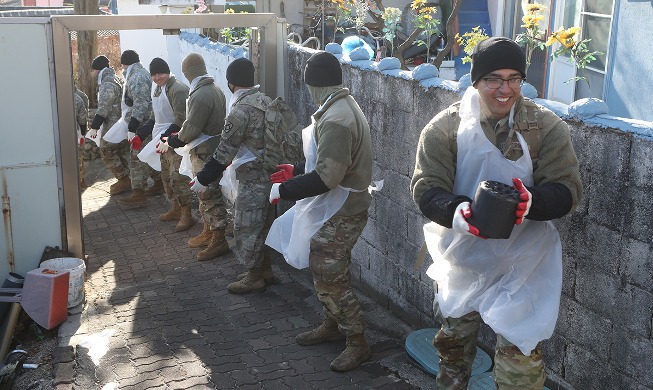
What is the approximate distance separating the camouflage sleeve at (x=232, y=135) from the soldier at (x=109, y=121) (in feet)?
13.0

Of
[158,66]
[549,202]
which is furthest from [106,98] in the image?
[549,202]

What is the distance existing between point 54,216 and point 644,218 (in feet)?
15.2

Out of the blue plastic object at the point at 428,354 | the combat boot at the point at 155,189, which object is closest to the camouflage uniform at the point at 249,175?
the blue plastic object at the point at 428,354

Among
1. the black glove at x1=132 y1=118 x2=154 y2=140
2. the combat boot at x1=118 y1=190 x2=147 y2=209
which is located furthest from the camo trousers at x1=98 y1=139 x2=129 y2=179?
the black glove at x1=132 y1=118 x2=154 y2=140

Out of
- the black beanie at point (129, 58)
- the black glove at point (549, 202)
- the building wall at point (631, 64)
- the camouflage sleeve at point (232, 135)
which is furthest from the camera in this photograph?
the black beanie at point (129, 58)

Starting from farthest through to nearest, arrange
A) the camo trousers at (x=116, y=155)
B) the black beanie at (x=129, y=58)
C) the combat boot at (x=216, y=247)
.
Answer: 1. the camo trousers at (x=116, y=155)
2. the black beanie at (x=129, y=58)
3. the combat boot at (x=216, y=247)

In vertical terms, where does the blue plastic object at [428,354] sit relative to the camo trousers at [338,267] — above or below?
below

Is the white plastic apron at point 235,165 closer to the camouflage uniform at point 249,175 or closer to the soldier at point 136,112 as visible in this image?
the camouflage uniform at point 249,175

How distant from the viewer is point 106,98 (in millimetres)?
9789

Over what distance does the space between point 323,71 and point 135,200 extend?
517 cm

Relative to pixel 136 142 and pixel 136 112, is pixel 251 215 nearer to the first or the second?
pixel 136 142

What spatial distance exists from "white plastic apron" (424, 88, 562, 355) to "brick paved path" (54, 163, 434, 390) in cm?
134

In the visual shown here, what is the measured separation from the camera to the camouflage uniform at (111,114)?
9.80 metres

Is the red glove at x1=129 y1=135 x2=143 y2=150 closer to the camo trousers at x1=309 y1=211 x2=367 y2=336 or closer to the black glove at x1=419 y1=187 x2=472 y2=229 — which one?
the camo trousers at x1=309 y1=211 x2=367 y2=336
